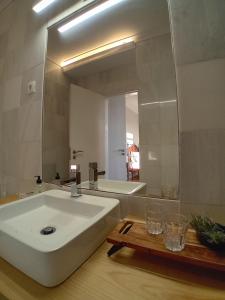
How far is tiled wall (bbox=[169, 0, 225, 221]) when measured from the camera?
0.62 metres

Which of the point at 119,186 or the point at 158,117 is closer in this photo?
the point at 158,117

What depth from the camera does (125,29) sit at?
3.01 feet

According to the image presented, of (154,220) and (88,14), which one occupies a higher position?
(88,14)

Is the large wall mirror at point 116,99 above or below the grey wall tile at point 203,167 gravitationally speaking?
above

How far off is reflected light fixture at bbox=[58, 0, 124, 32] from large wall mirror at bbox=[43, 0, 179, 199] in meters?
0.02

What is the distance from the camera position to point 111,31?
37.9 inches

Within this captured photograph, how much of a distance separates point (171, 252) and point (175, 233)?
6cm

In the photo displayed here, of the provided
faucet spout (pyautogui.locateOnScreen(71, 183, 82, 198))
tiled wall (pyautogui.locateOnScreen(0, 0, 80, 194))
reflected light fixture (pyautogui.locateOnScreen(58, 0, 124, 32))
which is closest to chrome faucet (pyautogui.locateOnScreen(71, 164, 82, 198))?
faucet spout (pyautogui.locateOnScreen(71, 183, 82, 198))

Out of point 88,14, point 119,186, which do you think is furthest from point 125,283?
point 88,14

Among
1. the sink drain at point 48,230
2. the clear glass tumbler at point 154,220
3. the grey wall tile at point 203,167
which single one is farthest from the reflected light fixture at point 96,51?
the sink drain at point 48,230

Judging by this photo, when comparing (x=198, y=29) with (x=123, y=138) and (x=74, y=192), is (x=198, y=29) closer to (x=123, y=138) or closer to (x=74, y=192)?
(x=123, y=138)

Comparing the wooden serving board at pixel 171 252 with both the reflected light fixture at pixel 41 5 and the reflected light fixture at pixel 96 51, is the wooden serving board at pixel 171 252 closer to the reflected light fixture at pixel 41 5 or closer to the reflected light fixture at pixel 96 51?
the reflected light fixture at pixel 96 51

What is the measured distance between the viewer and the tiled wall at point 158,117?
0.72 meters

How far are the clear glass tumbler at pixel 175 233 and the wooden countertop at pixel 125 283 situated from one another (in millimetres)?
51
